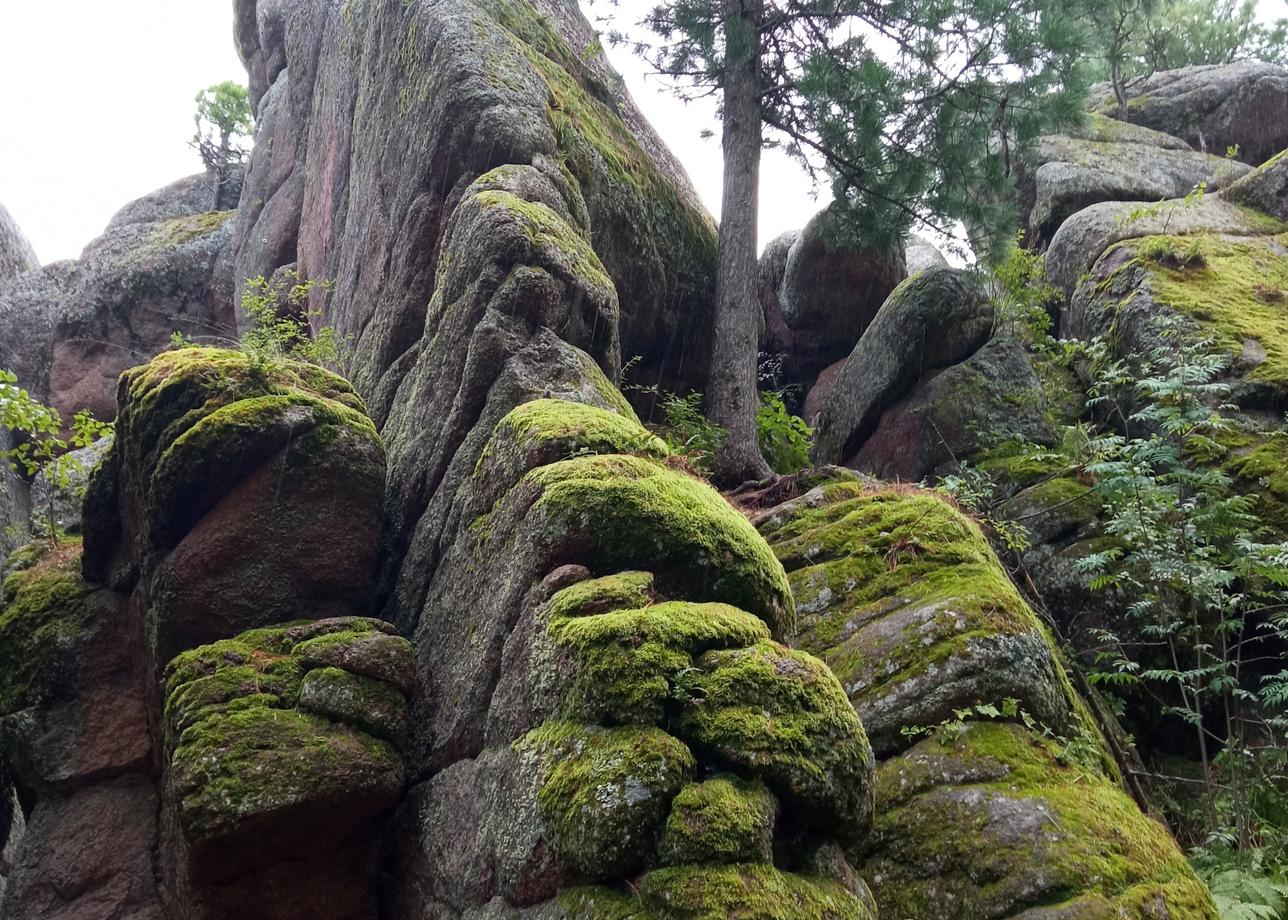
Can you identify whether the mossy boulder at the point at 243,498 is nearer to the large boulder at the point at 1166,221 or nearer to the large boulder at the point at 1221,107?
the large boulder at the point at 1166,221

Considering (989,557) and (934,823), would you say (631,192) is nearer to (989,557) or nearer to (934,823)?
(989,557)

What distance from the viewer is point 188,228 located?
21062 millimetres

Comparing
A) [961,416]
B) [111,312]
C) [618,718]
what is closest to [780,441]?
[961,416]

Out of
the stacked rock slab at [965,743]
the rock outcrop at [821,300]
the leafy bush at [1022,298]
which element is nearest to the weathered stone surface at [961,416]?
the leafy bush at [1022,298]

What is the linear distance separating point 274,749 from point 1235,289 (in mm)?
11892

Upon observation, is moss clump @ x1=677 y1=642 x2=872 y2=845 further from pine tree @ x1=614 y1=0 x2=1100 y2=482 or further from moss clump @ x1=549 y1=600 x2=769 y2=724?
pine tree @ x1=614 y1=0 x2=1100 y2=482

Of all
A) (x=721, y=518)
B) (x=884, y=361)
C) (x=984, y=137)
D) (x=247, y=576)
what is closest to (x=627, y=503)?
(x=721, y=518)

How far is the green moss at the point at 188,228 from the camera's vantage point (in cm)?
2047

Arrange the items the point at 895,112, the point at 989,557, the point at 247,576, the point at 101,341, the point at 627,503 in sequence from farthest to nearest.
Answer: the point at 101,341 → the point at 895,112 → the point at 989,557 → the point at 247,576 → the point at 627,503

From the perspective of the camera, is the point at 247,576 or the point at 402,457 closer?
the point at 247,576

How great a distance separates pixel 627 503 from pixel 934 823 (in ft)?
8.21

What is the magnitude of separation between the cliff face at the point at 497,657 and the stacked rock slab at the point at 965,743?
22mm

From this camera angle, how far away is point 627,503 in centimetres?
524

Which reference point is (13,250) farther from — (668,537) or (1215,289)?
(1215,289)
